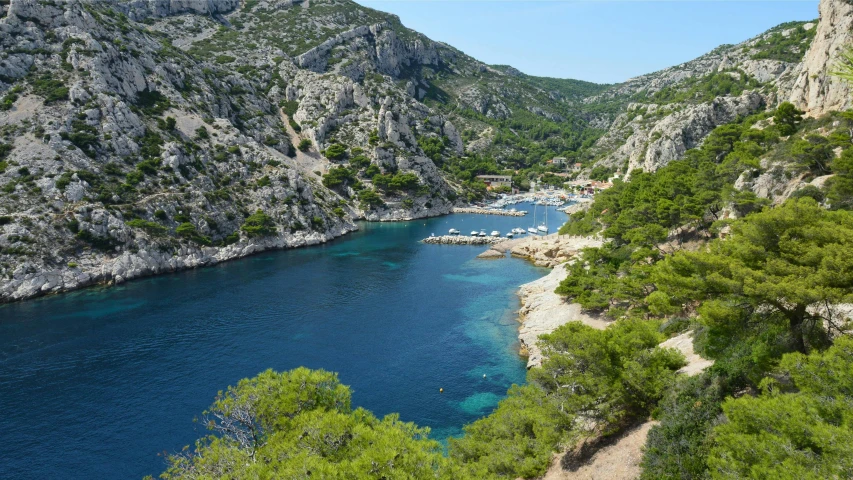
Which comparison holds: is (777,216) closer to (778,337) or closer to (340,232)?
(778,337)

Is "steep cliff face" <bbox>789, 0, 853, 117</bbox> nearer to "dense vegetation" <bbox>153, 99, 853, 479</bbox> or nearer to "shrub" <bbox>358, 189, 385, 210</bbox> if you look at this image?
"dense vegetation" <bbox>153, 99, 853, 479</bbox>

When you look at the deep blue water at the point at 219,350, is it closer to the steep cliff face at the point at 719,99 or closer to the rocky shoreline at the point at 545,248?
the rocky shoreline at the point at 545,248

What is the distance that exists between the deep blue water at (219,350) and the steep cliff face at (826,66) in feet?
135

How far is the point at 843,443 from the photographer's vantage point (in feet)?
32.8

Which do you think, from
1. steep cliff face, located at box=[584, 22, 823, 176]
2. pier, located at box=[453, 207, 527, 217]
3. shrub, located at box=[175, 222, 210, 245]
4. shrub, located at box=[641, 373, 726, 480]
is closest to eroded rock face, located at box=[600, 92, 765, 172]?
steep cliff face, located at box=[584, 22, 823, 176]

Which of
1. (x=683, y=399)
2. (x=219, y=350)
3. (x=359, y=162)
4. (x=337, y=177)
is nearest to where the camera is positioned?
(x=683, y=399)

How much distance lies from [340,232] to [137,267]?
41955mm

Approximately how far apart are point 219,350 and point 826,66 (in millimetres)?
72171

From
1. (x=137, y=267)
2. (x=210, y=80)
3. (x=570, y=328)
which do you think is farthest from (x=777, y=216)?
(x=210, y=80)

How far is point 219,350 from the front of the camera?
Answer: 42906 mm

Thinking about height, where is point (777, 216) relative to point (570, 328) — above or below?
above

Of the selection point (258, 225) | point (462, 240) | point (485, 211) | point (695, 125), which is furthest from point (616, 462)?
point (485, 211)

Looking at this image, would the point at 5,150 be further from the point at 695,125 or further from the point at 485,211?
the point at 695,125

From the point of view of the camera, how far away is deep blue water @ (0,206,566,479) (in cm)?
3056
